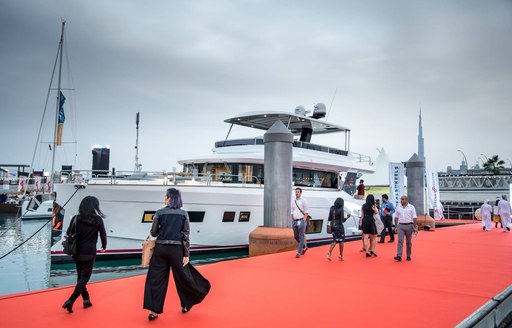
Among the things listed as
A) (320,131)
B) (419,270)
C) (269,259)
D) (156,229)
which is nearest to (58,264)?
(269,259)

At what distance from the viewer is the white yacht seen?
13328 mm

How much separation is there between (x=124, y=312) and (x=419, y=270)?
6.29 meters

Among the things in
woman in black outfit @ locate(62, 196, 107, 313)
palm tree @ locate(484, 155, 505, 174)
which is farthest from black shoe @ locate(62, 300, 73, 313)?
palm tree @ locate(484, 155, 505, 174)

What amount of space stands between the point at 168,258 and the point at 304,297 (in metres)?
2.47

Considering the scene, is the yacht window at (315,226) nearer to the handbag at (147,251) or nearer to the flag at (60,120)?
the handbag at (147,251)

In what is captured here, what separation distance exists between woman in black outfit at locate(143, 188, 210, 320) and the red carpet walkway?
1.02ft

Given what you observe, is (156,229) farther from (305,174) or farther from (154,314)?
(305,174)

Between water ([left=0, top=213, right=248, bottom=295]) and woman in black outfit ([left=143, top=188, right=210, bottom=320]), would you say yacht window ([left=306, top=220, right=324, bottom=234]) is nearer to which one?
water ([left=0, top=213, right=248, bottom=295])

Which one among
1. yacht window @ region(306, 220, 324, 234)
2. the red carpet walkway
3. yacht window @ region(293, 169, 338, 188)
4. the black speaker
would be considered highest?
the black speaker

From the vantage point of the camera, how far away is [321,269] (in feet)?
29.4

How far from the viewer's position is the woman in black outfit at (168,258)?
515 cm

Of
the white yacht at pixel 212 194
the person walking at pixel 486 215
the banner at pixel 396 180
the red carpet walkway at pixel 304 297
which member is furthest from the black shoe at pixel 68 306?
the person walking at pixel 486 215

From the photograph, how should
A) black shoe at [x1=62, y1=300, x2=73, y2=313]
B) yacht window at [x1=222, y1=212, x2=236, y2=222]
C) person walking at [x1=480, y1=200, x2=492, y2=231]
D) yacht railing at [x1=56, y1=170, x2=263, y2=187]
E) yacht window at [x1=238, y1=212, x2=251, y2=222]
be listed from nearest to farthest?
black shoe at [x1=62, y1=300, x2=73, y2=313], yacht railing at [x1=56, y1=170, x2=263, y2=187], yacht window at [x1=222, y1=212, x2=236, y2=222], yacht window at [x1=238, y1=212, x2=251, y2=222], person walking at [x1=480, y1=200, x2=492, y2=231]

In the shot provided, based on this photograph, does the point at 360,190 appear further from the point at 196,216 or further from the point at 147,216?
the point at 147,216
